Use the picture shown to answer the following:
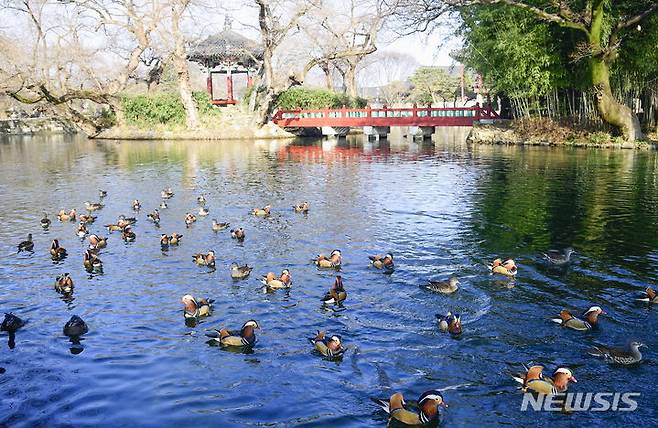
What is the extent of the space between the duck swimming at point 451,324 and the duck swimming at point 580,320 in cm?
192

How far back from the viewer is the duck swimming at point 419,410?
8172 mm

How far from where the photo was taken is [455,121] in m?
51.2

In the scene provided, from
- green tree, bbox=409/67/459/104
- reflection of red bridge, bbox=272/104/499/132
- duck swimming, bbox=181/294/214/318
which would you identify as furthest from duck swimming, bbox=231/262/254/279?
green tree, bbox=409/67/459/104

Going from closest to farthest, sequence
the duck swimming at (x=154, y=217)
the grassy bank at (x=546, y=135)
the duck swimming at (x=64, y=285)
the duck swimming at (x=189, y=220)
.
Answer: the duck swimming at (x=64, y=285), the duck swimming at (x=189, y=220), the duck swimming at (x=154, y=217), the grassy bank at (x=546, y=135)

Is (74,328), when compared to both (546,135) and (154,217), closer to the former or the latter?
(154,217)

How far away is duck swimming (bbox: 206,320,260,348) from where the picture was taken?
10555mm

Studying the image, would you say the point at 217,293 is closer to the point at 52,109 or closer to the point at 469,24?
the point at 469,24

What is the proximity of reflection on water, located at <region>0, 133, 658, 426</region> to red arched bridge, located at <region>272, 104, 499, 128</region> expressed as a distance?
24.3 meters

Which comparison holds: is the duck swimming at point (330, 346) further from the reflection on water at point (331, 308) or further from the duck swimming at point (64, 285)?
the duck swimming at point (64, 285)

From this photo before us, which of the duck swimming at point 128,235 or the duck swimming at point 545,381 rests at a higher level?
the duck swimming at point 128,235

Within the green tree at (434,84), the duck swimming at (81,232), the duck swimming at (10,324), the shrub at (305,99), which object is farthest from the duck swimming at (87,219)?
the green tree at (434,84)

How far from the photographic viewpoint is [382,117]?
5616cm

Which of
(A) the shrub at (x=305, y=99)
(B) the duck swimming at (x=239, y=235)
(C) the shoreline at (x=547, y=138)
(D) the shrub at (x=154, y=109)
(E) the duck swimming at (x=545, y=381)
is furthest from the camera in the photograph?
(A) the shrub at (x=305, y=99)

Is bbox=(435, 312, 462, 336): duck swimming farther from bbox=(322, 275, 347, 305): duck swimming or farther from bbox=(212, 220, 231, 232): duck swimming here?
bbox=(212, 220, 231, 232): duck swimming
